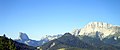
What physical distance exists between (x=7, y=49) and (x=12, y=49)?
50.1 feet

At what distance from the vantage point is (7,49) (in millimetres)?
197000

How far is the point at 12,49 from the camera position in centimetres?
18312

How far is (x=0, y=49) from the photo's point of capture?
622 feet

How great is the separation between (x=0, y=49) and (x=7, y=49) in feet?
27.0

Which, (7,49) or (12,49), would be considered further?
(7,49)

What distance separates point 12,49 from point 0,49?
11794mm
